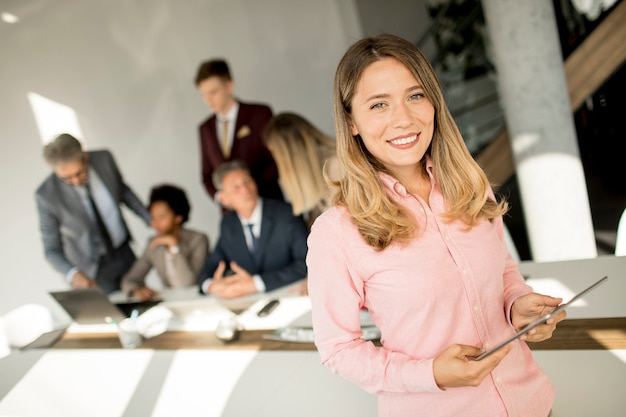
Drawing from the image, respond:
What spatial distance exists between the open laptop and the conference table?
9 cm

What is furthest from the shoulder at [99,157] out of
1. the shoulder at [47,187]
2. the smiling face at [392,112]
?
the smiling face at [392,112]

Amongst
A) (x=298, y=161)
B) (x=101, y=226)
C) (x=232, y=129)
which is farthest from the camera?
(x=101, y=226)

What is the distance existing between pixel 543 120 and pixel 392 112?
2.58 meters

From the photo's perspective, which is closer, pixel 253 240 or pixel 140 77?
pixel 253 240

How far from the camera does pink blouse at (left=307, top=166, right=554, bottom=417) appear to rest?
46.8 inches

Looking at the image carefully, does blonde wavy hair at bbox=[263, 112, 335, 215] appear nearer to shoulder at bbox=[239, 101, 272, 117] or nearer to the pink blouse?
shoulder at bbox=[239, 101, 272, 117]

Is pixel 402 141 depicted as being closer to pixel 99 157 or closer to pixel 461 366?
pixel 461 366

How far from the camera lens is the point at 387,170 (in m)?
1.34

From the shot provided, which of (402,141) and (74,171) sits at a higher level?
(74,171)

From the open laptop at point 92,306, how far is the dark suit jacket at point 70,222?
152cm

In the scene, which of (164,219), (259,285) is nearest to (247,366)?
(259,285)

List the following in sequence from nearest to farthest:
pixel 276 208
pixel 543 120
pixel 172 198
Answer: pixel 276 208 → pixel 543 120 → pixel 172 198

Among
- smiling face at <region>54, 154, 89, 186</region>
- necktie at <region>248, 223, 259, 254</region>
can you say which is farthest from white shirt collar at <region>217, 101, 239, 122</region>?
necktie at <region>248, 223, 259, 254</region>

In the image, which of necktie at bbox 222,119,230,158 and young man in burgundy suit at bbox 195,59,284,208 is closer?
young man in burgundy suit at bbox 195,59,284,208
